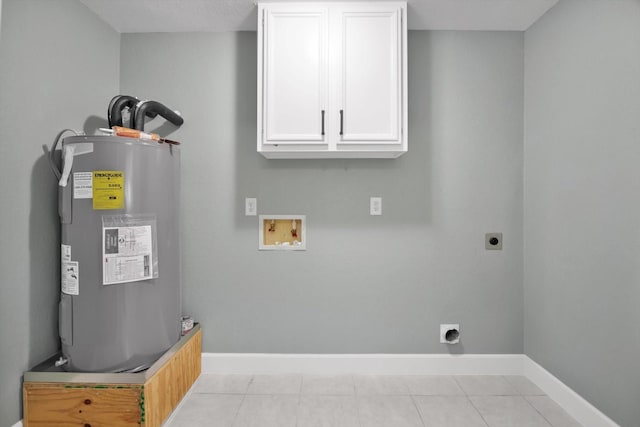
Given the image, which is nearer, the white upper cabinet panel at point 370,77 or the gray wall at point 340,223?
the white upper cabinet panel at point 370,77

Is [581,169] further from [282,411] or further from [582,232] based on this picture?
[282,411]

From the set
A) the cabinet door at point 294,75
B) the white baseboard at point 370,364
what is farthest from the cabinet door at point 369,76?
the white baseboard at point 370,364

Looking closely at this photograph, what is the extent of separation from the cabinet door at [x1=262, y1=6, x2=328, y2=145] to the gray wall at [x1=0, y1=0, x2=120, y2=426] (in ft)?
3.59

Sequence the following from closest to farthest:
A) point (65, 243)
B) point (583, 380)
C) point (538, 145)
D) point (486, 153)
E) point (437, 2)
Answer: point (65, 243), point (583, 380), point (437, 2), point (538, 145), point (486, 153)

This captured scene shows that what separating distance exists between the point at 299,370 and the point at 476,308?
130 cm

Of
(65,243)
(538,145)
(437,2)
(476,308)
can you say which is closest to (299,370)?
(476,308)

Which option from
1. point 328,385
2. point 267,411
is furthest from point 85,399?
point 328,385

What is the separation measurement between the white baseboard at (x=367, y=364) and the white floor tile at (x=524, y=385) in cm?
4

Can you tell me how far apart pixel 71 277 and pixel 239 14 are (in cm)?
177

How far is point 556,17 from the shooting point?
6.12 feet

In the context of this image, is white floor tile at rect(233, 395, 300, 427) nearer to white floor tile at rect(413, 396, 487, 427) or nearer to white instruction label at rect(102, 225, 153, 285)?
white floor tile at rect(413, 396, 487, 427)

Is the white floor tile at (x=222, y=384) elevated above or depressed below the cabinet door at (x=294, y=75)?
below

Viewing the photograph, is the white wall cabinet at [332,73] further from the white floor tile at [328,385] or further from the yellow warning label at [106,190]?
the white floor tile at [328,385]

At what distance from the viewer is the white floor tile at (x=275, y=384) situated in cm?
194
